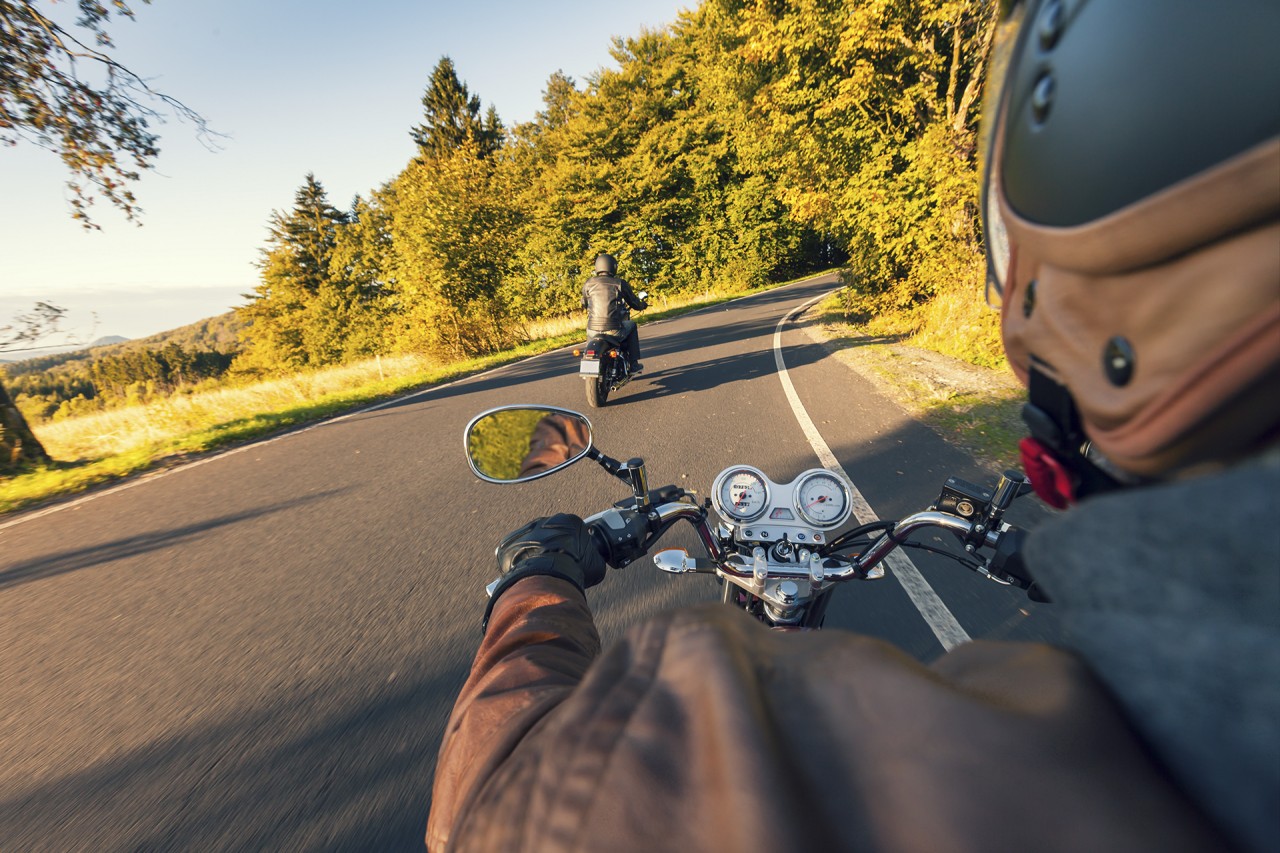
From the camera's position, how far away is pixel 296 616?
3.19 meters

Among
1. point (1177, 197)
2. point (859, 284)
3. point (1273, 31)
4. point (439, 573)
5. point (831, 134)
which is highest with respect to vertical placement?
point (831, 134)

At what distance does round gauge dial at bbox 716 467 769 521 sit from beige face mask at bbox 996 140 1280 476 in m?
1.02

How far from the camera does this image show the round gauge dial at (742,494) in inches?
64.4

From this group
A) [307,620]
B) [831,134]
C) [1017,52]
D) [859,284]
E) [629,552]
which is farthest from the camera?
[859,284]

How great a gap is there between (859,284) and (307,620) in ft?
44.4

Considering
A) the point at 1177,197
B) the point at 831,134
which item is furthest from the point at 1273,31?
the point at 831,134

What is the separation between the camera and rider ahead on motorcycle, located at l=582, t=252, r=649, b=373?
27.2 ft

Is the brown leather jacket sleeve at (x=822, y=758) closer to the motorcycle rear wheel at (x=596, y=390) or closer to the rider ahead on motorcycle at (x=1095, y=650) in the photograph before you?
the rider ahead on motorcycle at (x=1095, y=650)

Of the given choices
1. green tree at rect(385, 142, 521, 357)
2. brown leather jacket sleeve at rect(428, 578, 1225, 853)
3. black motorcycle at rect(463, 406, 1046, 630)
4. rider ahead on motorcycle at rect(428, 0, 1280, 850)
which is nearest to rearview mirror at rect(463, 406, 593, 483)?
black motorcycle at rect(463, 406, 1046, 630)

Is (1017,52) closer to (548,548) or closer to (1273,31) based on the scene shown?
(1273,31)

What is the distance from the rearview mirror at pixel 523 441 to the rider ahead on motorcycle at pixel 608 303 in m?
6.45

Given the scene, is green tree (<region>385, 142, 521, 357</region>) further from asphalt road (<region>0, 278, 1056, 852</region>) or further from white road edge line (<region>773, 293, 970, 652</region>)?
white road edge line (<region>773, 293, 970, 652</region>)

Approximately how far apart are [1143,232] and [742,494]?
4.01 feet

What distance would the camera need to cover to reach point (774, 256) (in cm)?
3534
